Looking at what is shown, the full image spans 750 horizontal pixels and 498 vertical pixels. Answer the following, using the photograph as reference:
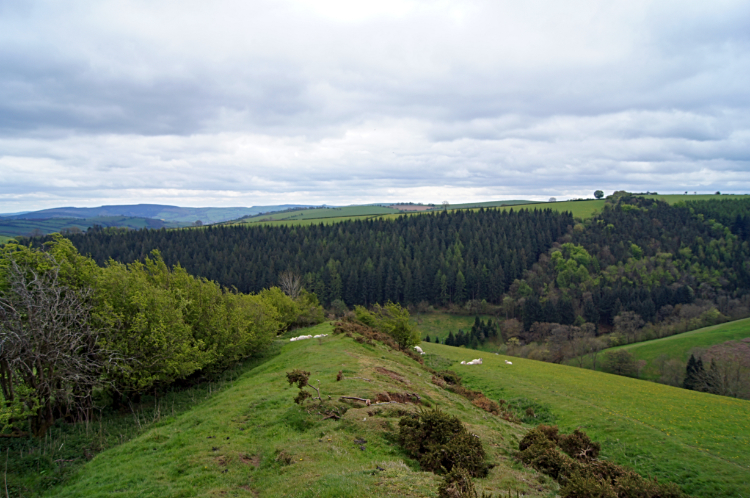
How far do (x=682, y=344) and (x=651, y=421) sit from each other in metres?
66.3

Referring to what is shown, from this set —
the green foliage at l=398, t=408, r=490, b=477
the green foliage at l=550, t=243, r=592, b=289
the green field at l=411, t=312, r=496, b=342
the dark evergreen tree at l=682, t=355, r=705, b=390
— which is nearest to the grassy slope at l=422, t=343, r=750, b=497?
the green foliage at l=398, t=408, r=490, b=477

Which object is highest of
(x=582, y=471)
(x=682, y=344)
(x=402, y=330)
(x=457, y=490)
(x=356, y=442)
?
(x=457, y=490)

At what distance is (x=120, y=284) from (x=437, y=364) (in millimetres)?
40768

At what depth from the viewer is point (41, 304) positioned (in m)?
19.3

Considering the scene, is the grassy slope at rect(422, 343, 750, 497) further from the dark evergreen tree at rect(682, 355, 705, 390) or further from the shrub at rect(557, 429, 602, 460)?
the dark evergreen tree at rect(682, 355, 705, 390)

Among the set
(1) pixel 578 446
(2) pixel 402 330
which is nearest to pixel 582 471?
(1) pixel 578 446

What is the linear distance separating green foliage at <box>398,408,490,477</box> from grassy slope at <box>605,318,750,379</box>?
81934 millimetres

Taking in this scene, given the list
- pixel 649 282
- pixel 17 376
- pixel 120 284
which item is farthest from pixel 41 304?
pixel 649 282

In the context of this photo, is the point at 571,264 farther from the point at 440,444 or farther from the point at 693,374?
the point at 440,444

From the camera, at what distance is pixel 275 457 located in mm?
14672

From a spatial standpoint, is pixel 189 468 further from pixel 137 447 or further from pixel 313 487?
pixel 313 487

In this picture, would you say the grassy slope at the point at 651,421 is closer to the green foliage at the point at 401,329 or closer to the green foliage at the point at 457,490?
the green foliage at the point at 401,329

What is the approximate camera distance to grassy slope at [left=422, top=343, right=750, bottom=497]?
21.3 metres

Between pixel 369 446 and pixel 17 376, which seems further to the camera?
pixel 17 376
